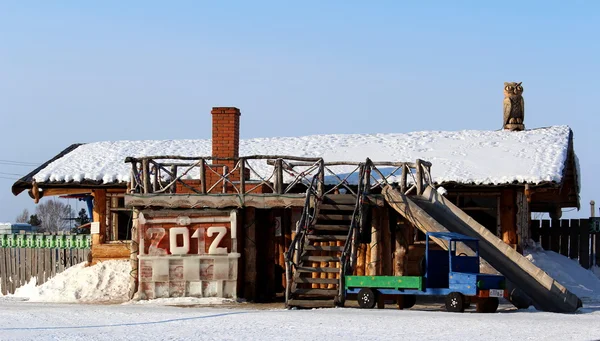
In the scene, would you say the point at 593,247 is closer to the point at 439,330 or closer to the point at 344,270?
the point at 344,270

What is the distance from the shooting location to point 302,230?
21.8 meters

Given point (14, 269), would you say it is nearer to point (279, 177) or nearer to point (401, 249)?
point (279, 177)

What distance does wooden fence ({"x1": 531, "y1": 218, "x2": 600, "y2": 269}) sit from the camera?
2906 centimetres

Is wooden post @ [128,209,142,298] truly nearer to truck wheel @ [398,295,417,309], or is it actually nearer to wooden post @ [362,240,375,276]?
wooden post @ [362,240,375,276]

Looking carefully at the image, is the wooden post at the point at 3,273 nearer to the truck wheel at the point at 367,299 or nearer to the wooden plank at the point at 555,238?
the truck wheel at the point at 367,299

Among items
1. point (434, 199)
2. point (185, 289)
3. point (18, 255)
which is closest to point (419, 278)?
point (434, 199)

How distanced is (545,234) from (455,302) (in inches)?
419

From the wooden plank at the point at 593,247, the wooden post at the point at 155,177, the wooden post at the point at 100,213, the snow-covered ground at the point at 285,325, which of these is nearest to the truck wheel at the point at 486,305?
the snow-covered ground at the point at 285,325

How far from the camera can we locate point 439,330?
1556 centimetres

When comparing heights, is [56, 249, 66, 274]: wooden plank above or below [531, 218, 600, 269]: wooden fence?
below

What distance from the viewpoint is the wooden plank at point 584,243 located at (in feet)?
95.2

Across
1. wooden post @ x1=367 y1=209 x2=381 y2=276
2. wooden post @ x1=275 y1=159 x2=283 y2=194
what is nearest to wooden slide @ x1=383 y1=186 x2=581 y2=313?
wooden post @ x1=367 y1=209 x2=381 y2=276

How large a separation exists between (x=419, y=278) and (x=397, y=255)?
413 centimetres

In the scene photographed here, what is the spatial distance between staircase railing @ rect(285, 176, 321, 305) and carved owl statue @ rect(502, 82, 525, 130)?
9.35 meters
